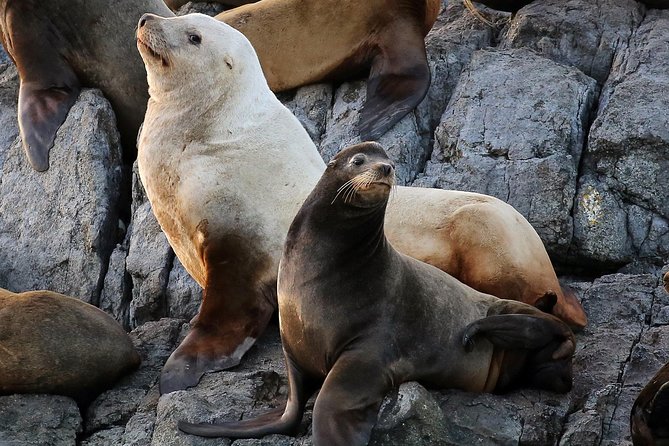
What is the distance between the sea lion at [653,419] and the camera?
6012 mm

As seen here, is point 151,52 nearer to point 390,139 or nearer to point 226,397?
point 390,139

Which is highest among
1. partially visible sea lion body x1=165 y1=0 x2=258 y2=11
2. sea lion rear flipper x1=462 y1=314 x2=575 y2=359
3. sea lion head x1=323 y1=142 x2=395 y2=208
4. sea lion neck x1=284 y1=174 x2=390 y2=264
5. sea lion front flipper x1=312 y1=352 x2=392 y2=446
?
sea lion head x1=323 y1=142 x2=395 y2=208

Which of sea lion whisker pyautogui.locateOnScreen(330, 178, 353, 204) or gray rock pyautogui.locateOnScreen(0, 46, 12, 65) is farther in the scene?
gray rock pyautogui.locateOnScreen(0, 46, 12, 65)

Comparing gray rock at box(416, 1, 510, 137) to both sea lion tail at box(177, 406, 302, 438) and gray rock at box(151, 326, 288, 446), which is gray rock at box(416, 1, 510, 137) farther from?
sea lion tail at box(177, 406, 302, 438)

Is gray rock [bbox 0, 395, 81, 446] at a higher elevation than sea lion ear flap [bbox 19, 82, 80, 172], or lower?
lower

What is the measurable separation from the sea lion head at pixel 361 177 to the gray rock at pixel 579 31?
364 centimetres

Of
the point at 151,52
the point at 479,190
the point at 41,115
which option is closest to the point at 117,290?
the point at 41,115

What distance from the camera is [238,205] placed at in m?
7.81

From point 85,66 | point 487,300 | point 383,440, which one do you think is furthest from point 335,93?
point 383,440

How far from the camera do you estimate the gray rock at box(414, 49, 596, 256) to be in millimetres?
8742

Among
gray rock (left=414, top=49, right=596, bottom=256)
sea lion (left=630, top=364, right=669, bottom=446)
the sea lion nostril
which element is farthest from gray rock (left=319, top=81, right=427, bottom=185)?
sea lion (left=630, top=364, right=669, bottom=446)

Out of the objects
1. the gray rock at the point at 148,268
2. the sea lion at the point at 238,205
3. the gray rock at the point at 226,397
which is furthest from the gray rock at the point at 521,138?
the gray rock at the point at 226,397

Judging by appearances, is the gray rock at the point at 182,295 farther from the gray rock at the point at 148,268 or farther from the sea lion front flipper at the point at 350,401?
the sea lion front flipper at the point at 350,401

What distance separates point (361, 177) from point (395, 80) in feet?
11.8
